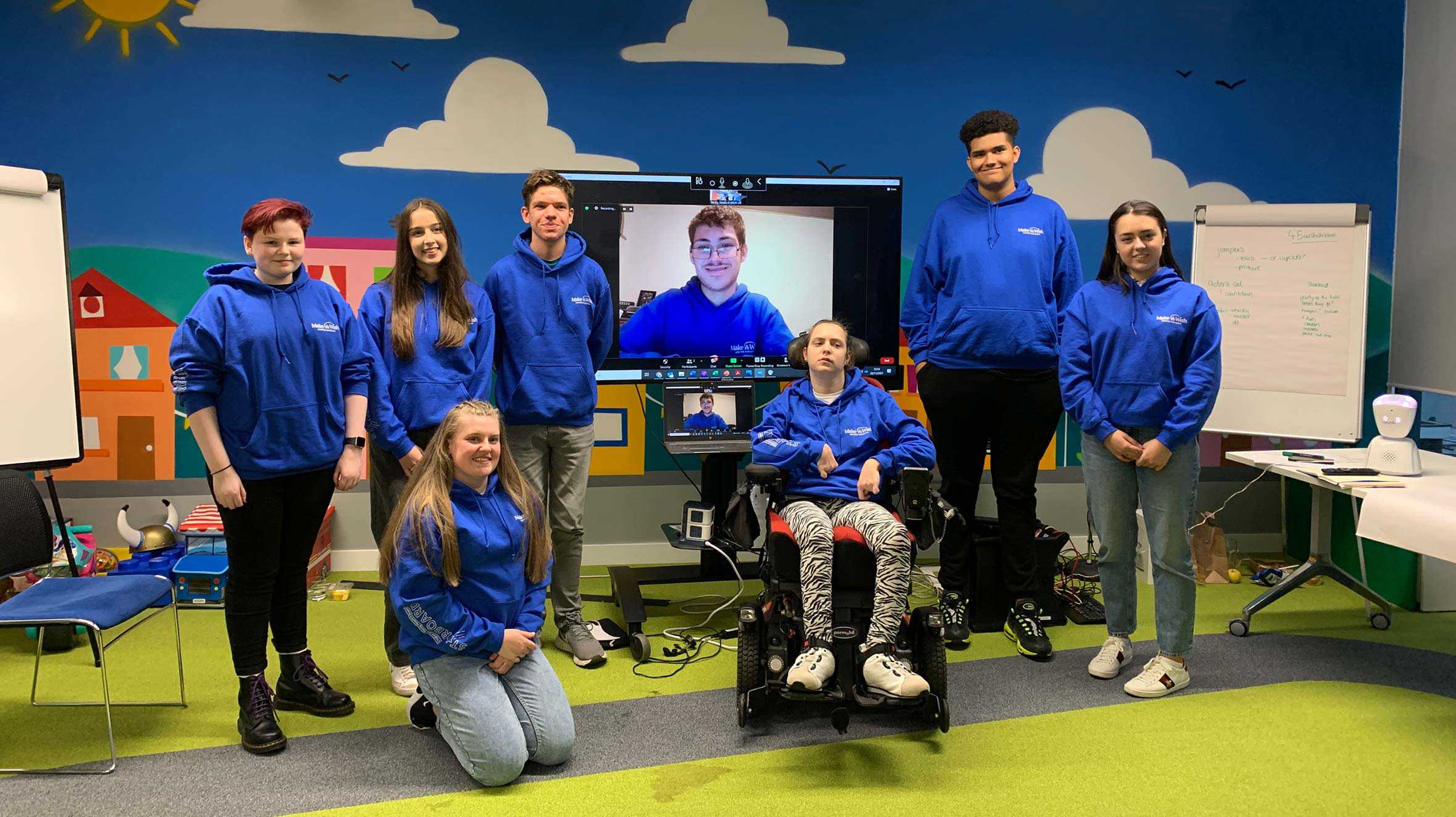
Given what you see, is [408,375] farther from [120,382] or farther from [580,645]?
[120,382]

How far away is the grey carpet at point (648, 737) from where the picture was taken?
259 centimetres

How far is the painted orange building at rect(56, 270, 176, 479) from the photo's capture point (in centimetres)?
454

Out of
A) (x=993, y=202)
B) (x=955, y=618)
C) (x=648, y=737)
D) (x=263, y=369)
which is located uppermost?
(x=993, y=202)

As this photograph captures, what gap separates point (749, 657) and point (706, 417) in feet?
4.45

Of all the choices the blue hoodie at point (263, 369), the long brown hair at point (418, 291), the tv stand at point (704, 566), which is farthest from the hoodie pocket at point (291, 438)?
the tv stand at point (704, 566)

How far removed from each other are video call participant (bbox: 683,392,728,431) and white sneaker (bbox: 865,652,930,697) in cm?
152

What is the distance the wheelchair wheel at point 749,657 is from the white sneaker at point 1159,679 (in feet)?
3.84

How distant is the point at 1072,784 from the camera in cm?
263

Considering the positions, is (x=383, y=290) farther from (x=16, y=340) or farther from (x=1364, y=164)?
(x=1364, y=164)

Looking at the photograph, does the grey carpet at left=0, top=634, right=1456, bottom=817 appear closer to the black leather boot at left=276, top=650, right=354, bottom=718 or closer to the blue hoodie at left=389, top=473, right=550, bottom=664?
the black leather boot at left=276, top=650, right=354, bottom=718

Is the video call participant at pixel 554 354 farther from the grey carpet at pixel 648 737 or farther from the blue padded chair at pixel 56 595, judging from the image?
the blue padded chair at pixel 56 595

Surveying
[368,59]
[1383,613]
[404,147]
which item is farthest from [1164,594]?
[368,59]

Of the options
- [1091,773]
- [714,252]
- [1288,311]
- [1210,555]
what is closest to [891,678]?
[1091,773]

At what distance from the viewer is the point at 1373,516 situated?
→ 316cm
